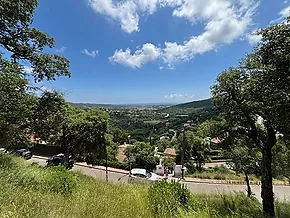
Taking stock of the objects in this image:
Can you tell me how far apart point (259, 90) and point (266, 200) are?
3.99 m

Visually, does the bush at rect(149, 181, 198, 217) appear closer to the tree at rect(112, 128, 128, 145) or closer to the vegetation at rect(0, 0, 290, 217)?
the vegetation at rect(0, 0, 290, 217)

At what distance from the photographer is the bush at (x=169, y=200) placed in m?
3.36

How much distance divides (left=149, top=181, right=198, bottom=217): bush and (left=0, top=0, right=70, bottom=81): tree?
5.23 m

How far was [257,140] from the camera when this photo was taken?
7.14 m

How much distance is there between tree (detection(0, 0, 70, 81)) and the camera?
5641mm

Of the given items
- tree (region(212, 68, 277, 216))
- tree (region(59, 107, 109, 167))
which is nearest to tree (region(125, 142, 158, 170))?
tree (region(59, 107, 109, 167))

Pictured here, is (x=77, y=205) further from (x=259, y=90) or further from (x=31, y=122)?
(x=31, y=122)

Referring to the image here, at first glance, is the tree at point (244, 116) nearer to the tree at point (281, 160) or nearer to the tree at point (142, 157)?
the tree at point (281, 160)

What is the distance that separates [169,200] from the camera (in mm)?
3672

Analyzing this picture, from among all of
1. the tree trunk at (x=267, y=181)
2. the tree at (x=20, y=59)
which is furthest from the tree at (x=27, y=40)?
the tree trunk at (x=267, y=181)

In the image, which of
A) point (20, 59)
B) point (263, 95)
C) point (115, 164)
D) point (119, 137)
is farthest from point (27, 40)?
point (119, 137)

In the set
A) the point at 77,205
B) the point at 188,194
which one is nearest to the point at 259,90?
the point at 188,194

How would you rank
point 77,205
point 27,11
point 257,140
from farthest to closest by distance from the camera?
point 257,140, point 27,11, point 77,205

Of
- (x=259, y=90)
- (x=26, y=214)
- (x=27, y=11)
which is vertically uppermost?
(x=27, y=11)
